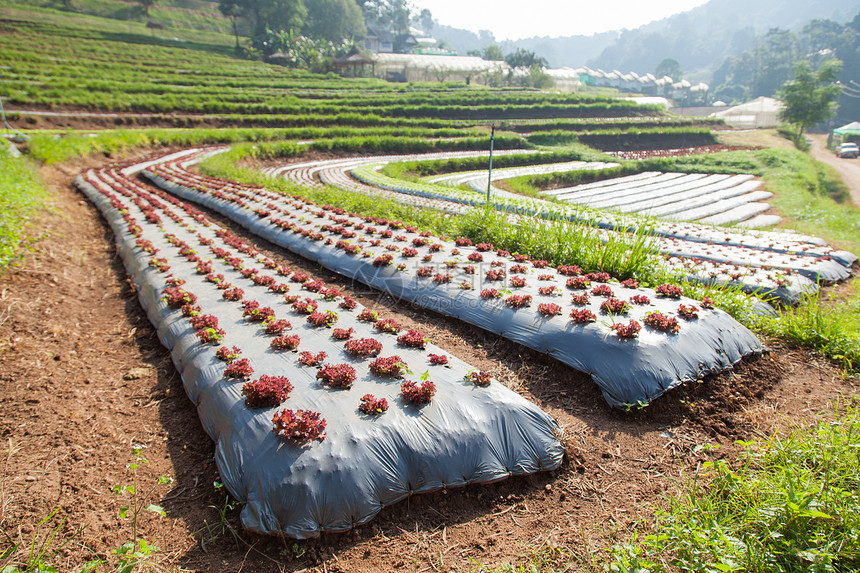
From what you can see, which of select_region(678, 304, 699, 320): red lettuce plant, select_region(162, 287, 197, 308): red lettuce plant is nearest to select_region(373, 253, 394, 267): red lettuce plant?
select_region(162, 287, 197, 308): red lettuce plant

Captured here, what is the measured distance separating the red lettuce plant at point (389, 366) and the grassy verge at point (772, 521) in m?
2.06

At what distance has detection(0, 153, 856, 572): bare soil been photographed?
9.77ft

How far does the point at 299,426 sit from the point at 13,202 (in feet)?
29.2

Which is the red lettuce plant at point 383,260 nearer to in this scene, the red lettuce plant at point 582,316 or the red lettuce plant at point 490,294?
the red lettuce plant at point 490,294

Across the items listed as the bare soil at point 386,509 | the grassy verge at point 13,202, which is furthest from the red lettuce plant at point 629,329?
the grassy verge at point 13,202

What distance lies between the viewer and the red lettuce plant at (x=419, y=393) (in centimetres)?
361

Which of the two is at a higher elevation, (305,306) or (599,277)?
(599,277)

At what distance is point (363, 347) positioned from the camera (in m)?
4.36

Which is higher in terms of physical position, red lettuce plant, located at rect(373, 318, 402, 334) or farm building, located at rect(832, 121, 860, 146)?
farm building, located at rect(832, 121, 860, 146)

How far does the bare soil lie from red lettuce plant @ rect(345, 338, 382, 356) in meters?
1.23

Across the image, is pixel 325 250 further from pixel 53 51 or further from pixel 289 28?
pixel 289 28

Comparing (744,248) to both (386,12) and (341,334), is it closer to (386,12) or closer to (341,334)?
(341,334)

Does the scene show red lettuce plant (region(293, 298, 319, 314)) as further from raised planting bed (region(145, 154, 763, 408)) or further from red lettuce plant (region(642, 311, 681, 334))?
red lettuce plant (region(642, 311, 681, 334))

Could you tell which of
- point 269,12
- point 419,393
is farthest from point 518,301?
point 269,12
